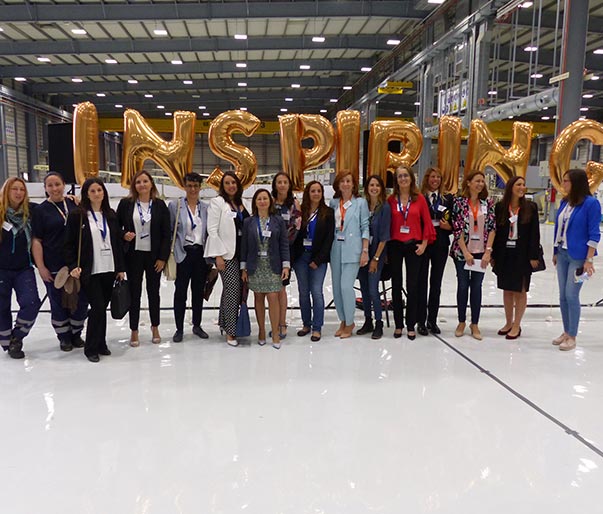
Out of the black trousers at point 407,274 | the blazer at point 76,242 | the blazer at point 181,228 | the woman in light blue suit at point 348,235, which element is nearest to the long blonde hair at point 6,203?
the blazer at point 76,242

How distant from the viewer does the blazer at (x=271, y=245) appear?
3.66m

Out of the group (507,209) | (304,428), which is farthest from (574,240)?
(304,428)

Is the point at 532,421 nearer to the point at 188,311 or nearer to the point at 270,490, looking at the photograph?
the point at 270,490

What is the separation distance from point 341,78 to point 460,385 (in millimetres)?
14694

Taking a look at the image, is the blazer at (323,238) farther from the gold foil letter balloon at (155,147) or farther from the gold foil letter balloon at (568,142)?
the gold foil letter balloon at (568,142)

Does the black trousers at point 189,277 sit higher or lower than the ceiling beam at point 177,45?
lower

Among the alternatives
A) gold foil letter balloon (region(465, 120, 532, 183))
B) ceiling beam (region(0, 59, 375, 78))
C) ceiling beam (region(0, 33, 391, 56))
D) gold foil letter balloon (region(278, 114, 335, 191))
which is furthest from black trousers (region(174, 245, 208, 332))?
ceiling beam (region(0, 59, 375, 78))

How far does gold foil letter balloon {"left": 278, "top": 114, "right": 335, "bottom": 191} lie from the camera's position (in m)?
4.28

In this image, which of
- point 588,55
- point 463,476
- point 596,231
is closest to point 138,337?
point 463,476

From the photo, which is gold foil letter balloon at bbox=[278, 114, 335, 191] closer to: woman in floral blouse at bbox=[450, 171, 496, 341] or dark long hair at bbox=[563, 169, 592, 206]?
woman in floral blouse at bbox=[450, 171, 496, 341]

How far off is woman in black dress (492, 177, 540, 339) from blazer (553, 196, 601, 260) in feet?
0.83

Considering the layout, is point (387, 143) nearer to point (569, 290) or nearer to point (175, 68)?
point (569, 290)

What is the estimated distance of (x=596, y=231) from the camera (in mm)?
3570

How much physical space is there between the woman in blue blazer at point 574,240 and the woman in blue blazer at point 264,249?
216 centimetres
